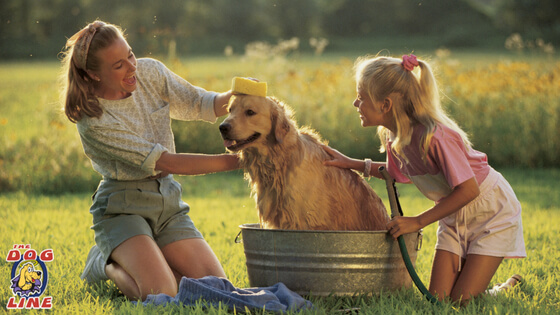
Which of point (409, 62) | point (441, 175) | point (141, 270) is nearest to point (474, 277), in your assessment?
point (441, 175)

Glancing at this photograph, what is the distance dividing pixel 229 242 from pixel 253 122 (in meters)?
2.41

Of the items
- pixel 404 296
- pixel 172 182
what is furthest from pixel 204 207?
pixel 404 296

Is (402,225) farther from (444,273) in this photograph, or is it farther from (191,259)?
(191,259)

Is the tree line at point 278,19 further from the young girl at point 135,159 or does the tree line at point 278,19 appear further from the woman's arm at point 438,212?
the woman's arm at point 438,212

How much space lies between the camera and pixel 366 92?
12.3 feet

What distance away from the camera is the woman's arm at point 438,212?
3.52 metres

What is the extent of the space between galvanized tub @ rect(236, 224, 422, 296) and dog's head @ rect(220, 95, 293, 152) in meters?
0.54

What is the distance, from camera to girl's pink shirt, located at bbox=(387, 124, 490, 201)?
357cm

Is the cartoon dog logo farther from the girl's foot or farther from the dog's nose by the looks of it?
the girl's foot

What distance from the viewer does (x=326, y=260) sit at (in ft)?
11.7

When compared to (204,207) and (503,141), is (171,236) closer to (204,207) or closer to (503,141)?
(204,207)

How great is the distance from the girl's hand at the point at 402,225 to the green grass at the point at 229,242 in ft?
1.32

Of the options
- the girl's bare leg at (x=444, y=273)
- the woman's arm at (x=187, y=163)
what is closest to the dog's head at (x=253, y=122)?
the woman's arm at (x=187, y=163)

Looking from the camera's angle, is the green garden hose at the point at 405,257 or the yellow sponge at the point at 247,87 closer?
the green garden hose at the point at 405,257
